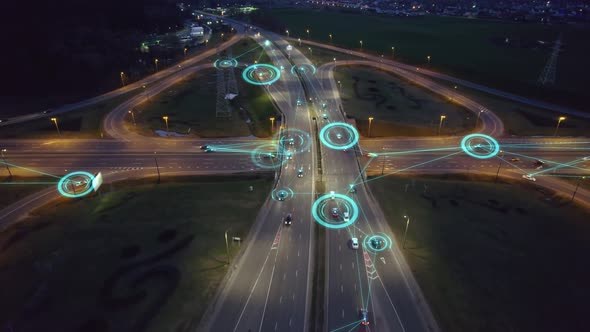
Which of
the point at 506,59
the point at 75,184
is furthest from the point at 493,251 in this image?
the point at 506,59

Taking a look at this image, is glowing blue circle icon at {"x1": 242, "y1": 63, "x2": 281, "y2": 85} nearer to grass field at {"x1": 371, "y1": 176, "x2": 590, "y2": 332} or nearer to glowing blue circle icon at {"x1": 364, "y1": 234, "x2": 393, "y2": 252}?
grass field at {"x1": 371, "y1": 176, "x2": 590, "y2": 332}

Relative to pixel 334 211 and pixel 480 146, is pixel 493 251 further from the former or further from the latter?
pixel 480 146

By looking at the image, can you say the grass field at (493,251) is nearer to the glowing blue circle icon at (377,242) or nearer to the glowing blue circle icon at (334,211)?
the glowing blue circle icon at (377,242)

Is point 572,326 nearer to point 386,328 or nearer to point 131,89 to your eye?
point 386,328

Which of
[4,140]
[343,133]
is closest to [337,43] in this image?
[343,133]

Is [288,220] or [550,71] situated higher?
[550,71]

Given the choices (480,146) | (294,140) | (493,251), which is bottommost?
(493,251)
